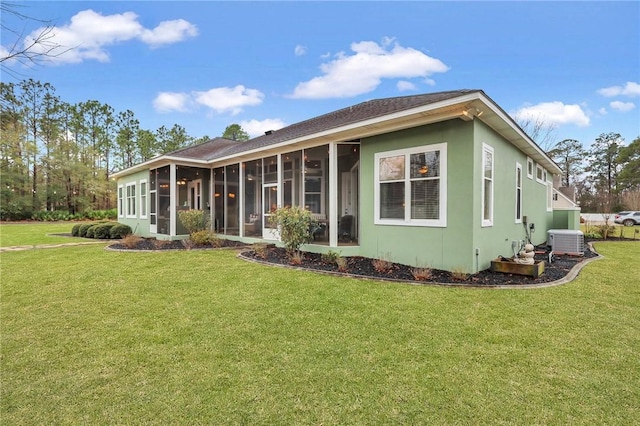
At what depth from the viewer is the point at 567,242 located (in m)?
8.76

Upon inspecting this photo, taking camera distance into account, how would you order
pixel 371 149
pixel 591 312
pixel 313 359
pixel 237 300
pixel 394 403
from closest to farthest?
pixel 394 403 → pixel 313 359 → pixel 591 312 → pixel 237 300 → pixel 371 149

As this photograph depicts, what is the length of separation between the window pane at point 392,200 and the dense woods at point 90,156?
24.4 m

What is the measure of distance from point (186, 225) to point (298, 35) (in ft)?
30.4

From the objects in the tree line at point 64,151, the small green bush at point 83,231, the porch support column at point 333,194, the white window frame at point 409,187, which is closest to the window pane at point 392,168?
the white window frame at point 409,187

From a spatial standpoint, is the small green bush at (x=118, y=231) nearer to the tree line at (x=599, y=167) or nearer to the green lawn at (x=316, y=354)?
the green lawn at (x=316, y=354)

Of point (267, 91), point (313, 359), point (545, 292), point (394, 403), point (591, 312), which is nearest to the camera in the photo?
point (394, 403)

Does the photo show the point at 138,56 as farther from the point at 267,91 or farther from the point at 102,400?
the point at 102,400

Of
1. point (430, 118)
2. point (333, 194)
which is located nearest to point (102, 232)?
point (333, 194)

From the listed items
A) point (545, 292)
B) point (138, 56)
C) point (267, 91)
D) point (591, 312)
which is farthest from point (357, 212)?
point (267, 91)

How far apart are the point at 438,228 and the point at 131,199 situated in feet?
49.5

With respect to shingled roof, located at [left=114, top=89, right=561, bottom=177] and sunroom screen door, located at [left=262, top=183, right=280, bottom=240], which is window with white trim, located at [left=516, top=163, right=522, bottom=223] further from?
sunroom screen door, located at [left=262, top=183, right=280, bottom=240]

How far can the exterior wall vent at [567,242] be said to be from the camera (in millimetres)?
8555

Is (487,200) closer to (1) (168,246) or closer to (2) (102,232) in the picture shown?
(1) (168,246)

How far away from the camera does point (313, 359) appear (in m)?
2.73
